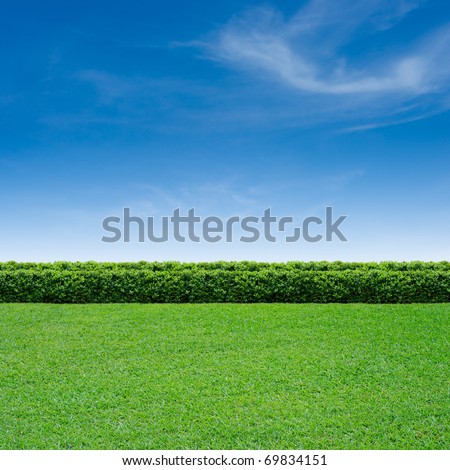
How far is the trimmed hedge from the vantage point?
10234 mm

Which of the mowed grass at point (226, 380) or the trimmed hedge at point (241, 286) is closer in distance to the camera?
the mowed grass at point (226, 380)

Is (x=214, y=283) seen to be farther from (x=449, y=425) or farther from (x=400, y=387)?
(x=449, y=425)

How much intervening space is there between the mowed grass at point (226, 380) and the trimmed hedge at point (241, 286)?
4.68ft

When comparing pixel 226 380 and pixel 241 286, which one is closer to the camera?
pixel 226 380

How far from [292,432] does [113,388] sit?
224cm

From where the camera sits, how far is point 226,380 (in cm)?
556

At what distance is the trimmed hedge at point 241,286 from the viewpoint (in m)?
10.2

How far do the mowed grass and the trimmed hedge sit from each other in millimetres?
1425

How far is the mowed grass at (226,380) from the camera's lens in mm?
4348

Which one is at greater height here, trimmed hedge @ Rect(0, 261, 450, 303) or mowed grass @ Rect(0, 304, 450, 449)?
trimmed hedge @ Rect(0, 261, 450, 303)

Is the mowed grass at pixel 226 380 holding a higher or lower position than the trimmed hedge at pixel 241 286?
lower

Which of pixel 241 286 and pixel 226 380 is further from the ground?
pixel 241 286

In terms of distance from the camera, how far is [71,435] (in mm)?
4371

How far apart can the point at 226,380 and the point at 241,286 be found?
15.5 ft
